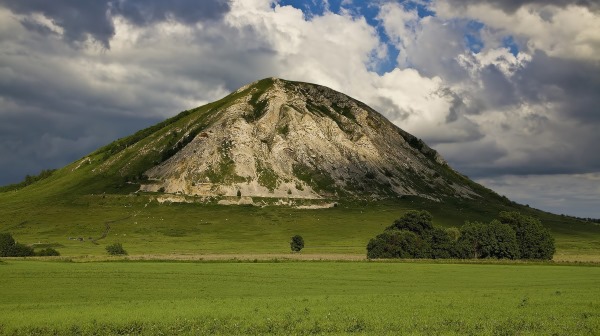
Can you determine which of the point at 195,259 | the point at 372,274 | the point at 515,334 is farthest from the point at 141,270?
the point at 515,334

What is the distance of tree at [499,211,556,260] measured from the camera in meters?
114

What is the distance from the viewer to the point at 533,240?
114m

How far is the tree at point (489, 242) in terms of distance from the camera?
11081cm

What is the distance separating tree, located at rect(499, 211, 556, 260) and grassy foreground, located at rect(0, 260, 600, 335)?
1313 inches

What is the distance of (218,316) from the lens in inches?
1537

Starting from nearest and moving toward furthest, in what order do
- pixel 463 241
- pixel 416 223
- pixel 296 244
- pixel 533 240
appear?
pixel 463 241
pixel 416 223
pixel 533 240
pixel 296 244

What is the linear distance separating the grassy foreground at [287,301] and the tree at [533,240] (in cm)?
3336

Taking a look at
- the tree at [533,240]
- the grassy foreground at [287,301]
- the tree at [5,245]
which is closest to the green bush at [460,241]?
the tree at [533,240]

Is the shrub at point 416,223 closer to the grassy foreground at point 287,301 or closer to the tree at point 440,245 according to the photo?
the tree at point 440,245

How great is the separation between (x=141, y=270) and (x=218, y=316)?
1553 inches

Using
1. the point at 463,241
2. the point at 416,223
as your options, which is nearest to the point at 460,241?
the point at 463,241

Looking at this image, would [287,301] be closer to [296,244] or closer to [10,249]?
[296,244]

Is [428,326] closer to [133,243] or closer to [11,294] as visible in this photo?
[11,294]

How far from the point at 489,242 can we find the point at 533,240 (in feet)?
35.2
